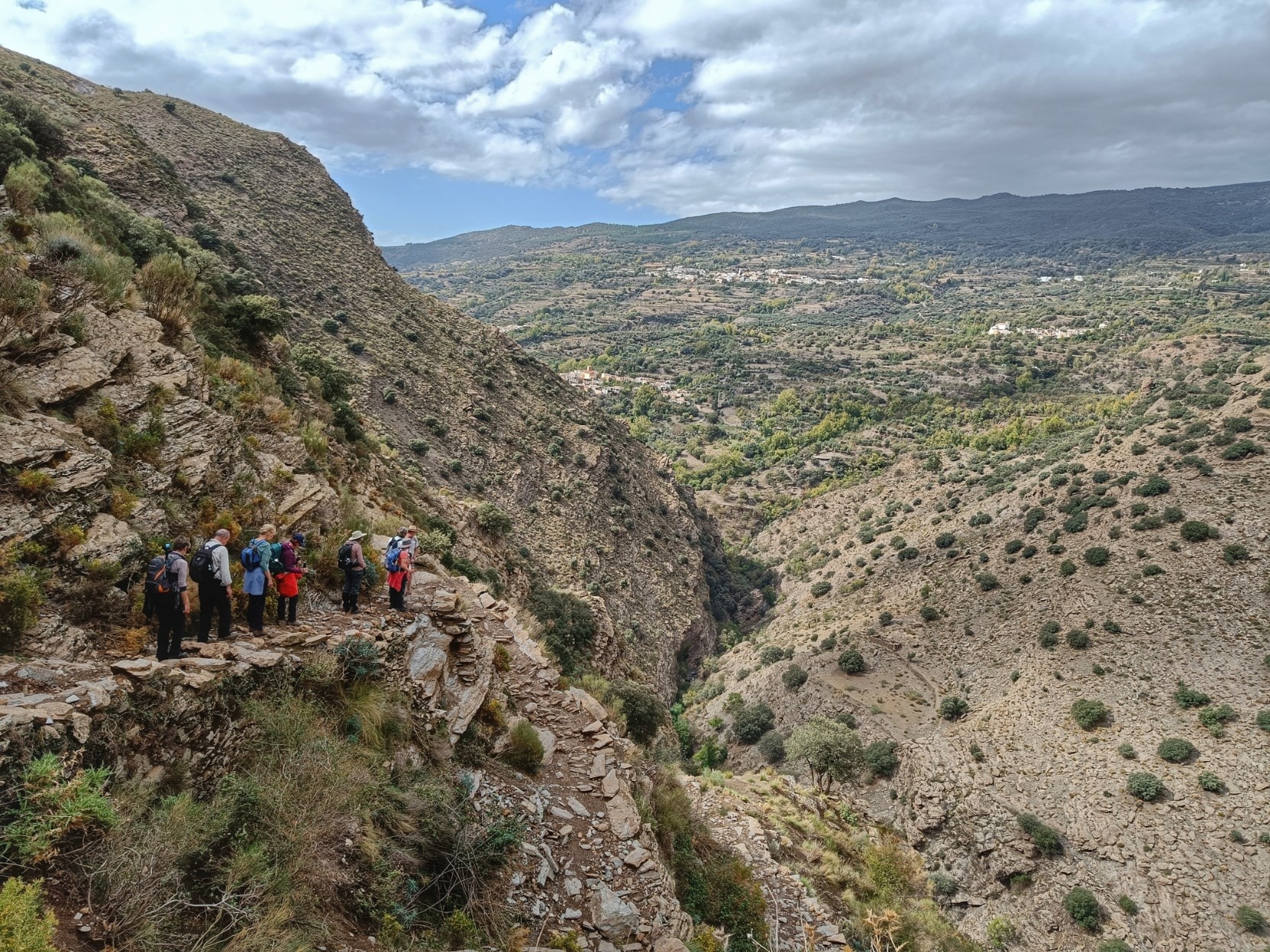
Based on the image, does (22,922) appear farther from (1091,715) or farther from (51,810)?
(1091,715)

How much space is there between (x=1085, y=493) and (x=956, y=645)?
12545mm

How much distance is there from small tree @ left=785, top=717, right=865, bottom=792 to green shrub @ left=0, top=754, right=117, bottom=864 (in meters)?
24.0

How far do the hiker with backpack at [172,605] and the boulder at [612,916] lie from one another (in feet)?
16.7

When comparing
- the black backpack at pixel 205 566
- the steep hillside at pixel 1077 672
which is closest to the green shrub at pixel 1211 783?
the steep hillside at pixel 1077 672

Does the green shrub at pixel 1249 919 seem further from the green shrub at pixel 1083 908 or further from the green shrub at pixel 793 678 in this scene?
the green shrub at pixel 793 678

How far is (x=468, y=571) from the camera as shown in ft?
54.2

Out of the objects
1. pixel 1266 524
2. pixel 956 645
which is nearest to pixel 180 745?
pixel 956 645

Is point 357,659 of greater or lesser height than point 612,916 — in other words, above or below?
above

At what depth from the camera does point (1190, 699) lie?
76.1 feet

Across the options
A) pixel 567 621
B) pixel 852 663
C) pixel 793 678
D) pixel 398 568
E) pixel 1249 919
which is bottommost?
pixel 793 678

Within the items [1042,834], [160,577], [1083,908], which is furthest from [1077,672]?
[160,577]

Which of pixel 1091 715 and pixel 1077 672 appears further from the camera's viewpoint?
pixel 1077 672

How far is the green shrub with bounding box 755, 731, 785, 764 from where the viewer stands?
2897 centimetres

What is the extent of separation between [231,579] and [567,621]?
1419 cm
